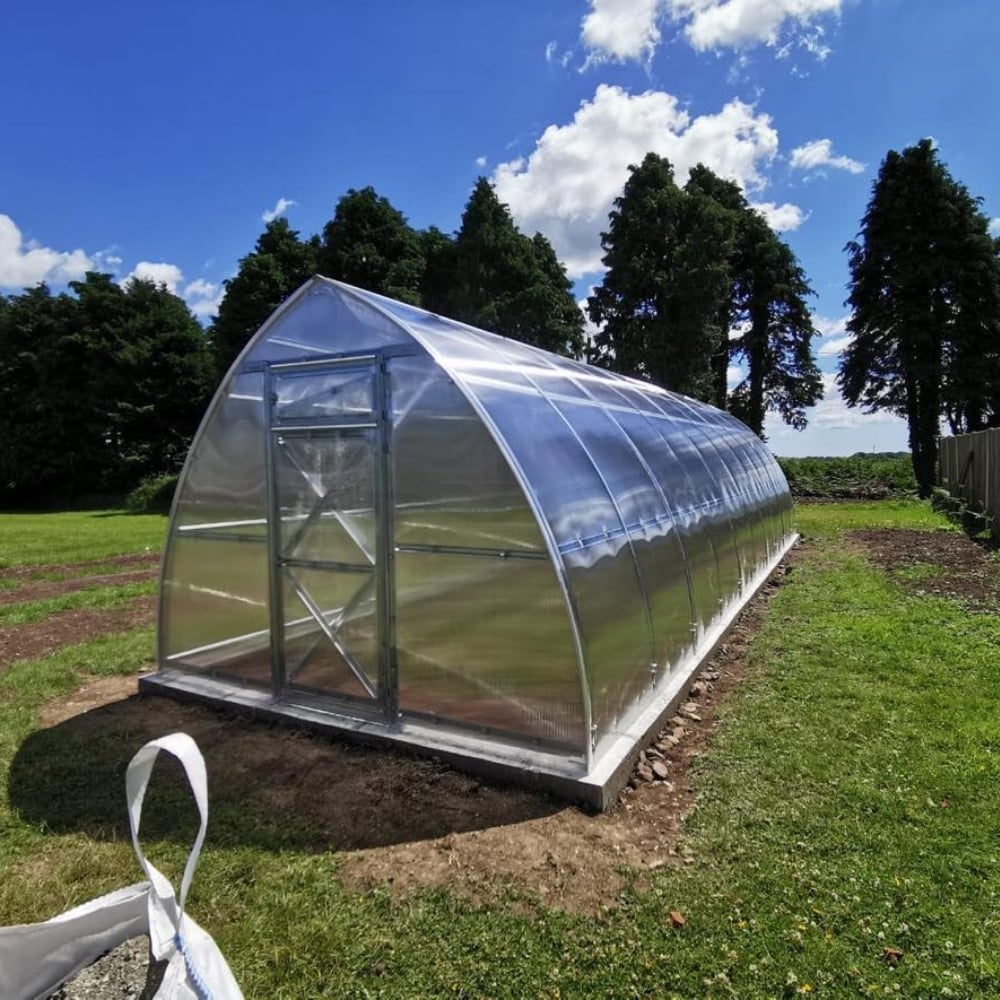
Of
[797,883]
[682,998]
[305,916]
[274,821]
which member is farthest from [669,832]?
[274,821]

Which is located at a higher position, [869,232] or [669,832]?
[869,232]

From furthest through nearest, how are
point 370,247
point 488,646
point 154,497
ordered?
point 154,497 → point 370,247 → point 488,646

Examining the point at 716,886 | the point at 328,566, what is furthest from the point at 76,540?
the point at 716,886

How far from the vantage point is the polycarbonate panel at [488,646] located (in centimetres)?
389

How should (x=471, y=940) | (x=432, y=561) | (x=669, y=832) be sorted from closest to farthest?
(x=471, y=940) < (x=669, y=832) < (x=432, y=561)

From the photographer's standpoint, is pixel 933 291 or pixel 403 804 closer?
pixel 403 804

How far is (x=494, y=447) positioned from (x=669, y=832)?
7.69ft

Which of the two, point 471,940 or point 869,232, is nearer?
point 471,940

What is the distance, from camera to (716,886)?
3021 mm

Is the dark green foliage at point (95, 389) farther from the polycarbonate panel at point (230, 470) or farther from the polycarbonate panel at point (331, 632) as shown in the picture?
the polycarbonate panel at point (331, 632)

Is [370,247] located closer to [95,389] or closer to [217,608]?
[95,389]

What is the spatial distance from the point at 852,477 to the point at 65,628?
2519 cm

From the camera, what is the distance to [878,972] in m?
2.54

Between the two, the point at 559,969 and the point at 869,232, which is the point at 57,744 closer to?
the point at 559,969
